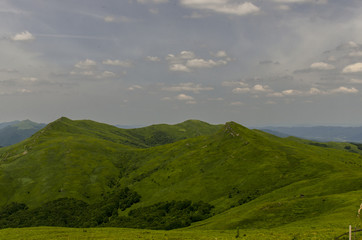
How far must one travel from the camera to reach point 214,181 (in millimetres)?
113500

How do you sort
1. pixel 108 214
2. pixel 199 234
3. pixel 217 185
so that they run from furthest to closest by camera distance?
pixel 108 214
pixel 217 185
pixel 199 234

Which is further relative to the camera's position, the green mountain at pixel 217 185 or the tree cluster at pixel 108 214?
the tree cluster at pixel 108 214

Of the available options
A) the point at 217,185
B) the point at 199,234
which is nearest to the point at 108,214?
the point at 217,185

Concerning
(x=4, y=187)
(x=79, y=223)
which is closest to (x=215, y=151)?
(x=79, y=223)

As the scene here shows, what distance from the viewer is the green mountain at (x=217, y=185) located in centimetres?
5544

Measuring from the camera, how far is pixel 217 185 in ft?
358

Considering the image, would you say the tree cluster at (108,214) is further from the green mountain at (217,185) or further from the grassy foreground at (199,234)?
the grassy foreground at (199,234)

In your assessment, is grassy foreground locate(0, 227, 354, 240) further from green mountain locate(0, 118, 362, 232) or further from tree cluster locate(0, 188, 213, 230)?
tree cluster locate(0, 188, 213, 230)

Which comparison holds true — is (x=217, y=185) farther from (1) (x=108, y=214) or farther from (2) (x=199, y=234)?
(2) (x=199, y=234)

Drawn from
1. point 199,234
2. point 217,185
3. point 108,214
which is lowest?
point 108,214

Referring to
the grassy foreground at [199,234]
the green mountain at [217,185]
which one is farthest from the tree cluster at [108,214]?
the grassy foreground at [199,234]

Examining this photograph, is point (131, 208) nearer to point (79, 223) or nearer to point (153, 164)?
point (79, 223)

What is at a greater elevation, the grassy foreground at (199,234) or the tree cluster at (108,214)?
the grassy foreground at (199,234)

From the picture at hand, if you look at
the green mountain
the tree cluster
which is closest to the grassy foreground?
the green mountain
